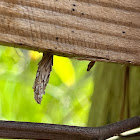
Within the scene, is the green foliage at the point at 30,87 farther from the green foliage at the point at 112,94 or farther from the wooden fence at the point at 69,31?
the wooden fence at the point at 69,31

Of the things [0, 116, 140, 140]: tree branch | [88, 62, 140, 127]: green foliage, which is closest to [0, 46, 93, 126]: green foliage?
[88, 62, 140, 127]: green foliage

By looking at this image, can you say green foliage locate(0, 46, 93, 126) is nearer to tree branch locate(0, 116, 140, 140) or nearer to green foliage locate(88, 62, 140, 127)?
green foliage locate(88, 62, 140, 127)

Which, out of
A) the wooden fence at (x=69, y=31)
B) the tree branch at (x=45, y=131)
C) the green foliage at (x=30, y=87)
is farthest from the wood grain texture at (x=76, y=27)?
the green foliage at (x=30, y=87)

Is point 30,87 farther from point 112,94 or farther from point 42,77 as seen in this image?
point 42,77

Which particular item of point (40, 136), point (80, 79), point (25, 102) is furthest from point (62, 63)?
point (40, 136)

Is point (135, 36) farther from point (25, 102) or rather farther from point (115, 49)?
point (25, 102)

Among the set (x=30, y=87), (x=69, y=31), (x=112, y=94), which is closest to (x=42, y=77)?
(x=69, y=31)
